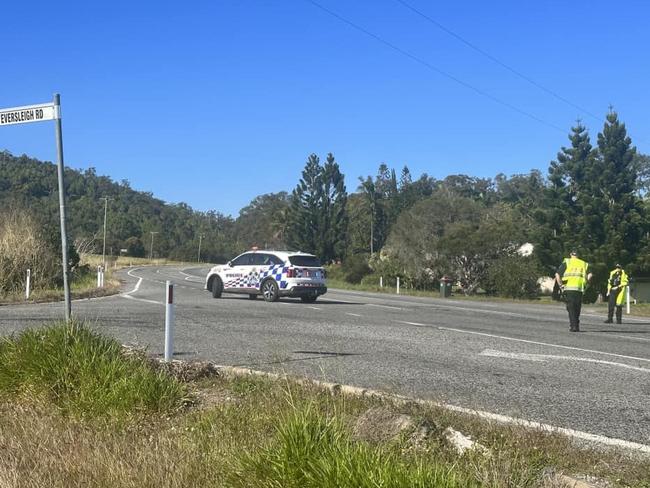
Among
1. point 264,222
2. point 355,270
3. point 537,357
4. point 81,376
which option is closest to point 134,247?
point 264,222

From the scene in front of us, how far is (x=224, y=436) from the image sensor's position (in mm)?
4871

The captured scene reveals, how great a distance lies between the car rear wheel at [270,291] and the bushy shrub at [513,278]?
29107mm

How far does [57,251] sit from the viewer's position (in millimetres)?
27844

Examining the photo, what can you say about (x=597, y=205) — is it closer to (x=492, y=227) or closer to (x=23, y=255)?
(x=492, y=227)

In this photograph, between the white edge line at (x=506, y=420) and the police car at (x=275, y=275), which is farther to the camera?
the police car at (x=275, y=275)

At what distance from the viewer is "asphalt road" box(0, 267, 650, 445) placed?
271 inches

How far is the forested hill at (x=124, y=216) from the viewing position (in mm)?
104062

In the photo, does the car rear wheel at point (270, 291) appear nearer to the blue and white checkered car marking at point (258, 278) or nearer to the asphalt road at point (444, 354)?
the blue and white checkered car marking at point (258, 278)

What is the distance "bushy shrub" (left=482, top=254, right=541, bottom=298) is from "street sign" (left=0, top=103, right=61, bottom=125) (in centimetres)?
4412

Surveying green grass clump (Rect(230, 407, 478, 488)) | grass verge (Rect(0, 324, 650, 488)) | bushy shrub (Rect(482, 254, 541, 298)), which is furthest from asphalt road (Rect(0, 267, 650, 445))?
bushy shrub (Rect(482, 254, 541, 298))

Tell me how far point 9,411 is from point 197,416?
168 cm

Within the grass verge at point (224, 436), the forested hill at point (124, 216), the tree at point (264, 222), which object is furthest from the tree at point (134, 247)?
the grass verge at point (224, 436)

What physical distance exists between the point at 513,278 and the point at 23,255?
1300 inches

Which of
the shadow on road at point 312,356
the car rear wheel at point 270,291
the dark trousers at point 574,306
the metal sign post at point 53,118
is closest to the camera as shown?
the metal sign post at point 53,118
